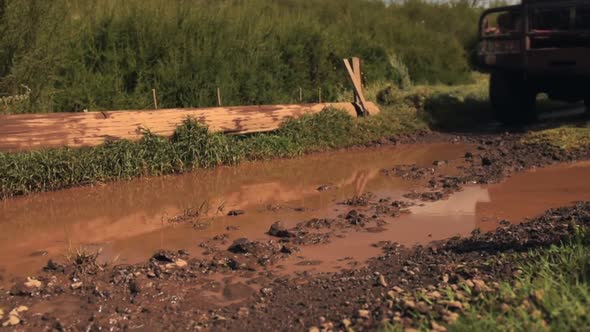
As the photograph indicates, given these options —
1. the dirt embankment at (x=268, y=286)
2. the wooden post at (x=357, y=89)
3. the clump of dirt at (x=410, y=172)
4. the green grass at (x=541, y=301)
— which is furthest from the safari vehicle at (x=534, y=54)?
the green grass at (x=541, y=301)

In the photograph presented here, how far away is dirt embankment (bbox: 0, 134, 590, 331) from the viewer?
3.96m

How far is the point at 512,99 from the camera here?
12.0m

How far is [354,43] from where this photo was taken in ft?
49.2

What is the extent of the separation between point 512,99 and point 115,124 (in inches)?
288

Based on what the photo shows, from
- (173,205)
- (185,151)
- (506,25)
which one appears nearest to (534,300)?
(173,205)

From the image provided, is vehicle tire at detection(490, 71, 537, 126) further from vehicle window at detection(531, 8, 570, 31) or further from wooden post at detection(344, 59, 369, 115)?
wooden post at detection(344, 59, 369, 115)

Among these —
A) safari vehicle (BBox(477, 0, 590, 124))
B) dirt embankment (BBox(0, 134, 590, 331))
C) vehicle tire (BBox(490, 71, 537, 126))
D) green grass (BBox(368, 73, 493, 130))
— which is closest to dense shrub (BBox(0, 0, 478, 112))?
green grass (BBox(368, 73, 493, 130))

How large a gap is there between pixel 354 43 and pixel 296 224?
9241 mm

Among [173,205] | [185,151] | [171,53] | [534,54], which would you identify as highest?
[171,53]

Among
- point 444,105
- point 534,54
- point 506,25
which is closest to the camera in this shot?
point 534,54

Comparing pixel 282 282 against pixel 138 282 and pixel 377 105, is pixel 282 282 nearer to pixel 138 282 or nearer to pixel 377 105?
pixel 138 282

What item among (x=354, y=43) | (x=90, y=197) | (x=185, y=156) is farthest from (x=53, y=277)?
(x=354, y=43)

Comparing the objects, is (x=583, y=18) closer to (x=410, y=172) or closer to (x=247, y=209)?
(x=410, y=172)

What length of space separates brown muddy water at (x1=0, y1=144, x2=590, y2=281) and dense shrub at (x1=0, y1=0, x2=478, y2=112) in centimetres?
203
